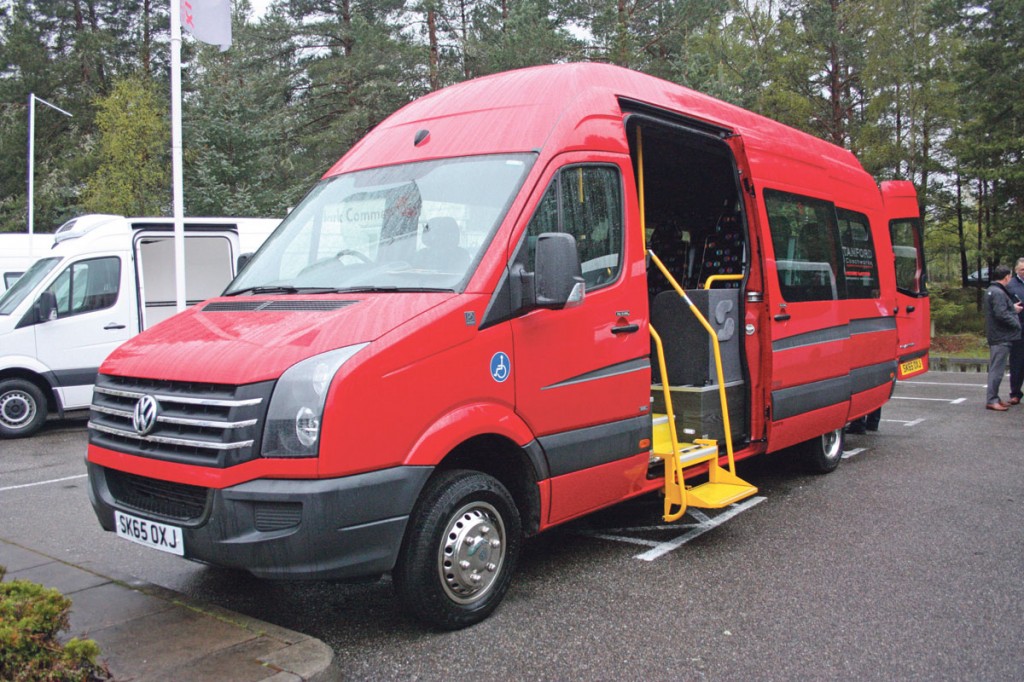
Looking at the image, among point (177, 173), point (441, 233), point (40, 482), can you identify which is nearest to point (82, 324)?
point (177, 173)

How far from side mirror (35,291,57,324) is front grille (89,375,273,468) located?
295 inches

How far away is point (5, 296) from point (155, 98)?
63.1 ft

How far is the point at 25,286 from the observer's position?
1088 cm

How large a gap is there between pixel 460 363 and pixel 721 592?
2012mm

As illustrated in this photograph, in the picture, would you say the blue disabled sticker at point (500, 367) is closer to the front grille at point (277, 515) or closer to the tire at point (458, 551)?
the tire at point (458, 551)

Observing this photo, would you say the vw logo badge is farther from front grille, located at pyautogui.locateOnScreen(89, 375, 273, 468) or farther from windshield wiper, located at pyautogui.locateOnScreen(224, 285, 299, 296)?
windshield wiper, located at pyautogui.locateOnScreen(224, 285, 299, 296)

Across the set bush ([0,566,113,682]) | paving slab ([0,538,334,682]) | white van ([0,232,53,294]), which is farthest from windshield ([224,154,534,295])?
white van ([0,232,53,294])

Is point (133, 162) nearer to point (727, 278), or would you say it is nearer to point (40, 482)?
point (40, 482)

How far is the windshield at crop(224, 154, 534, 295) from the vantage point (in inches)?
168

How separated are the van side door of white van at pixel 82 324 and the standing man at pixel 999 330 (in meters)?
11.7

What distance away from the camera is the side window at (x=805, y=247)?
660cm

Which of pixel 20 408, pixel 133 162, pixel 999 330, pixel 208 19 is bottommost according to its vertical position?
pixel 20 408

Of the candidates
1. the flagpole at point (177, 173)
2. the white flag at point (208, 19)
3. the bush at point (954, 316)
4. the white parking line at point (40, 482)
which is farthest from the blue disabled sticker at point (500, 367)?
the bush at point (954, 316)

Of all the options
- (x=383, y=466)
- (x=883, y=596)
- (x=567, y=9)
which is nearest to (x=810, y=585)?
(x=883, y=596)
